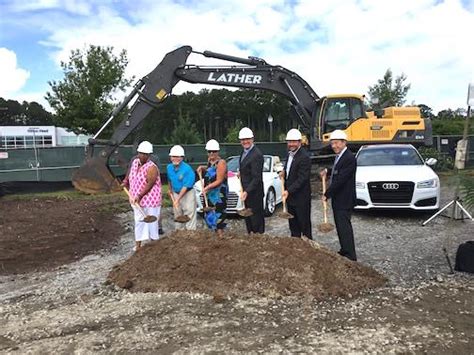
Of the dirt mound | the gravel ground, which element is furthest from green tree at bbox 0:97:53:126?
the gravel ground

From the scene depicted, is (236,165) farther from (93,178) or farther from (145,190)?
(145,190)

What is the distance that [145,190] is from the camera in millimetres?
7562

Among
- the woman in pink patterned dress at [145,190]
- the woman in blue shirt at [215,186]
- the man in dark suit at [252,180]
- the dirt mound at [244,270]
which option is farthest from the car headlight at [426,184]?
the woman in pink patterned dress at [145,190]

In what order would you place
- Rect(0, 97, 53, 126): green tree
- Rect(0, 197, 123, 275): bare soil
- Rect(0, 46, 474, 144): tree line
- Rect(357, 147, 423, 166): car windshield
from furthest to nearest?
Rect(0, 97, 53, 126): green tree
Rect(0, 46, 474, 144): tree line
Rect(357, 147, 423, 166): car windshield
Rect(0, 197, 123, 275): bare soil

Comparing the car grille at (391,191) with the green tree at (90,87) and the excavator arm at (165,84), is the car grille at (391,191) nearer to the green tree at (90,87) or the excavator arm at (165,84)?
the excavator arm at (165,84)

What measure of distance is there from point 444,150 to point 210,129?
51050 mm

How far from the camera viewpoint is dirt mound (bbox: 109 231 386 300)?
5738mm

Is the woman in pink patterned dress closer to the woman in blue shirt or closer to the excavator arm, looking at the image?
the woman in blue shirt

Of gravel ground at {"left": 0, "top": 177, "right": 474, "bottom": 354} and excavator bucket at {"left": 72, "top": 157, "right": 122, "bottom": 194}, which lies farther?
excavator bucket at {"left": 72, "top": 157, "right": 122, "bottom": 194}

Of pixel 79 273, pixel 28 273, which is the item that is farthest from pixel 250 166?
pixel 28 273

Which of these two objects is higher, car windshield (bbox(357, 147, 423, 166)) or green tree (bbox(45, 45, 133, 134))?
green tree (bbox(45, 45, 133, 134))

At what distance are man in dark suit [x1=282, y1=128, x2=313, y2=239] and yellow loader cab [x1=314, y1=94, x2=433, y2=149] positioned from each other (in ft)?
28.8

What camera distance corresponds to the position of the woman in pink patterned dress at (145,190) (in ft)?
24.9

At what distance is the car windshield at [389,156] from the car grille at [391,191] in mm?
1334
